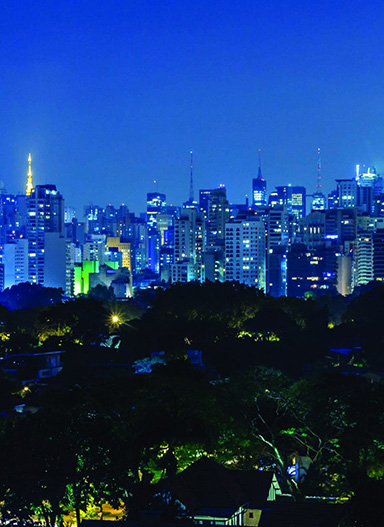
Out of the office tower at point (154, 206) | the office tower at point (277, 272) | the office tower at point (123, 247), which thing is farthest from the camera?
the office tower at point (154, 206)

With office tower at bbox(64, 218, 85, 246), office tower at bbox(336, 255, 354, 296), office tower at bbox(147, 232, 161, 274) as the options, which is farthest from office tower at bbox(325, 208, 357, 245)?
office tower at bbox(64, 218, 85, 246)

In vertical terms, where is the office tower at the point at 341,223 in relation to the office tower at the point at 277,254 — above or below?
above

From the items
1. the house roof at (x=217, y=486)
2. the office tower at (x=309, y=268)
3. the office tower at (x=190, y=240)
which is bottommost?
the house roof at (x=217, y=486)

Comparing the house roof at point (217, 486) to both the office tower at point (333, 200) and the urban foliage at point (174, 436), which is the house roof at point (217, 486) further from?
the office tower at point (333, 200)

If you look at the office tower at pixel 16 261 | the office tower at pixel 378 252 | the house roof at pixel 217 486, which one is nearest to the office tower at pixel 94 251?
the office tower at pixel 16 261

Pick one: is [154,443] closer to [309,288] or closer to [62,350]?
[62,350]

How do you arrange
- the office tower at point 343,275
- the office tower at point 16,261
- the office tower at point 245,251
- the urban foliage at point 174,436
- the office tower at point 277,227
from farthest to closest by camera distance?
the office tower at point 16,261
the office tower at point 277,227
the office tower at point 343,275
the office tower at point 245,251
the urban foliage at point 174,436

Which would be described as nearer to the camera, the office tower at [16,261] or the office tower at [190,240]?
the office tower at [190,240]

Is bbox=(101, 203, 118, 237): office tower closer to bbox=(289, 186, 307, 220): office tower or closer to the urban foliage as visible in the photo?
bbox=(289, 186, 307, 220): office tower
